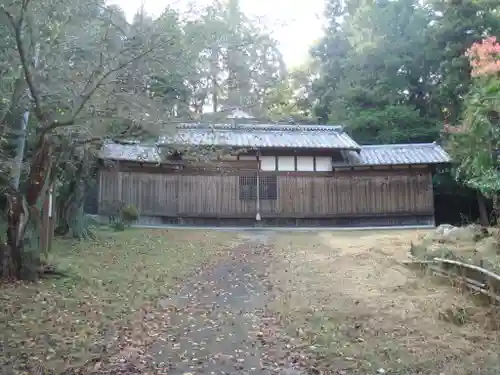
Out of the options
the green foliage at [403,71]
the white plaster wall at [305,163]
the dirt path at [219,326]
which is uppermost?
the green foliage at [403,71]

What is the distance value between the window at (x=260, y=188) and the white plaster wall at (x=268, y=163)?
510mm

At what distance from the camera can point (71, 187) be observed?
14.0m

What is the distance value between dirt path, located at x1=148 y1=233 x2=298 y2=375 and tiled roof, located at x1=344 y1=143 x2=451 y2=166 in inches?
504

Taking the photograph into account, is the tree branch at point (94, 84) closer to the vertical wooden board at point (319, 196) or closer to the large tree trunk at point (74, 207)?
the large tree trunk at point (74, 207)

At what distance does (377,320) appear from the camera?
6.75 m

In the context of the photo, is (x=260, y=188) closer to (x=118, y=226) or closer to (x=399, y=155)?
(x=399, y=155)

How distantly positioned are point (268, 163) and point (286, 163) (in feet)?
2.83

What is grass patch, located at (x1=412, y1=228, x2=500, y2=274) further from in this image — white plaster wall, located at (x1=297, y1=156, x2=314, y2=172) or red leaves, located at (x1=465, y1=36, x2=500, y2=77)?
white plaster wall, located at (x1=297, y1=156, x2=314, y2=172)

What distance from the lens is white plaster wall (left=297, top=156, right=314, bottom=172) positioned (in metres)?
22.6

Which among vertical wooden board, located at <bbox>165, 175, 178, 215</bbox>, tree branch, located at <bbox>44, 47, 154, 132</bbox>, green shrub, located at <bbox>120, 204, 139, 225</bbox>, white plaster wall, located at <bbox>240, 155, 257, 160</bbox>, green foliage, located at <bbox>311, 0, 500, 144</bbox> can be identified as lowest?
green shrub, located at <bbox>120, 204, 139, 225</bbox>

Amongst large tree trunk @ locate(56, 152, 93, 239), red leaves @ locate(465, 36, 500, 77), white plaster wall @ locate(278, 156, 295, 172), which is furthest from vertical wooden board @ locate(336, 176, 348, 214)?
large tree trunk @ locate(56, 152, 93, 239)

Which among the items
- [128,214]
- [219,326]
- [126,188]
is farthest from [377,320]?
[126,188]

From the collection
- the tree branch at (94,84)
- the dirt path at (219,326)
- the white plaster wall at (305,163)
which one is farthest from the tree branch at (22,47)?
the white plaster wall at (305,163)

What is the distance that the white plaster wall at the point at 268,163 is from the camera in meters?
22.3
